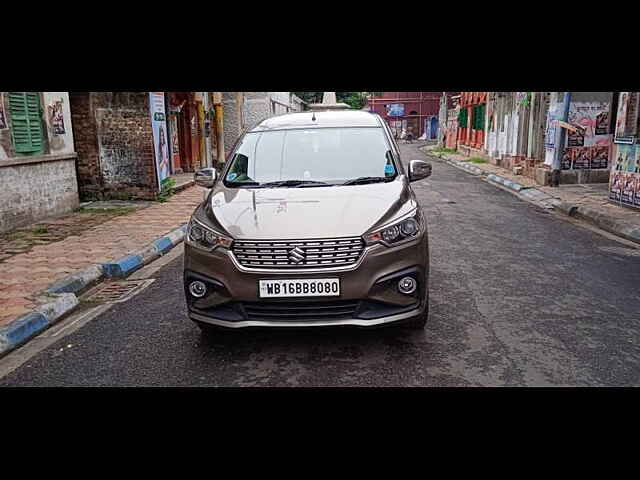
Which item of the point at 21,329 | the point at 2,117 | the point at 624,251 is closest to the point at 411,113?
the point at 624,251

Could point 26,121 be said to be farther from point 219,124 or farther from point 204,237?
point 219,124

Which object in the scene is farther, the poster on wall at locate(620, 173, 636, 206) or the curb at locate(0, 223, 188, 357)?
the poster on wall at locate(620, 173, 636, 206)

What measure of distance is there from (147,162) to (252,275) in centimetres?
943

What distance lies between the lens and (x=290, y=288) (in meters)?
4.01

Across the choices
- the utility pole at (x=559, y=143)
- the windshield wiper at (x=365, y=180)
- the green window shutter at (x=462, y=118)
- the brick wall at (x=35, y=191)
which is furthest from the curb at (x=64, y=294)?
the green window shutter at (x=462, y=118)

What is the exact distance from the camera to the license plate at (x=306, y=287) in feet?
13.1

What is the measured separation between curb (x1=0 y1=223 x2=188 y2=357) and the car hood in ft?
6.48

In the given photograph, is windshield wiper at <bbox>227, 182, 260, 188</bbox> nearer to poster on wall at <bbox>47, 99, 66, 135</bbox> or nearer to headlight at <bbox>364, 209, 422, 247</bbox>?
headlight at <bbox>364, 209, 422, 247</bbox>

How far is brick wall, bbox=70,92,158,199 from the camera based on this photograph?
1229 centimetres

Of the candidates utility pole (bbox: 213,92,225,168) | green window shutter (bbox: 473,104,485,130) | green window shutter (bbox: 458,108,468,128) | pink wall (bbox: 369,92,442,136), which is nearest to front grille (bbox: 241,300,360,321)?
utility pole (bbox: 213,92,225,168)

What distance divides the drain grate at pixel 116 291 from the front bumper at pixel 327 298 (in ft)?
7.20

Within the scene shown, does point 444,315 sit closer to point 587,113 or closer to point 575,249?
point 575,249
